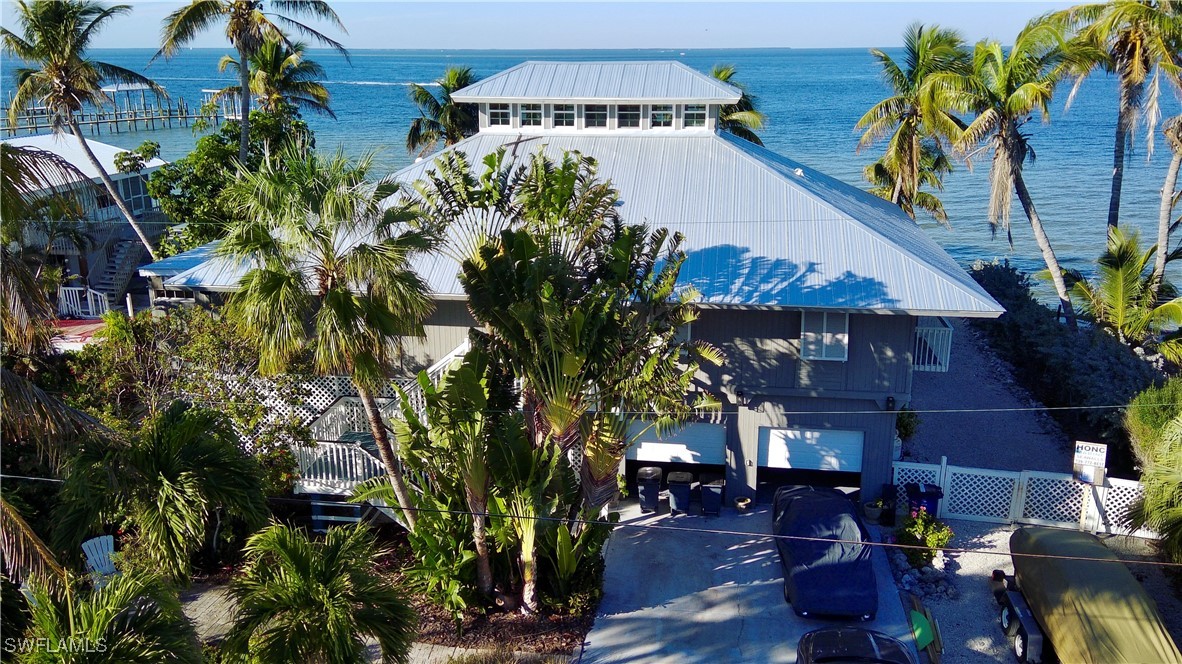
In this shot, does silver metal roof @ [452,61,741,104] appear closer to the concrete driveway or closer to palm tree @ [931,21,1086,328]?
palm tree @ [931,21,1086,328]

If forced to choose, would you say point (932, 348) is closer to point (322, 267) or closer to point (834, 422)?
point (834, 422)

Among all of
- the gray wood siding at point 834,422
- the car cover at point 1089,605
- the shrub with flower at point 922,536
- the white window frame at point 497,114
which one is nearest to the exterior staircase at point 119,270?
the white window frame at point 497,114

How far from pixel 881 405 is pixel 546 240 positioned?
7.69m

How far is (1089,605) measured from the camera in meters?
12.2

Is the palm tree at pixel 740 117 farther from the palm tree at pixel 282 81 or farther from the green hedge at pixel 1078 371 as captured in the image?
the palm tree at pixel 282 81

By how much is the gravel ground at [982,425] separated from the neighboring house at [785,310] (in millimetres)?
1614

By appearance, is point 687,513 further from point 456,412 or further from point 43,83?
A: point 43,83

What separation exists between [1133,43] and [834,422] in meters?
14.5

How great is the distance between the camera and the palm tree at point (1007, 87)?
21078mm

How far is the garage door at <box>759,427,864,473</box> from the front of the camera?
57.4 feet

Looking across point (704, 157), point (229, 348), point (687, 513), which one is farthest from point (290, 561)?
point (704, 157)

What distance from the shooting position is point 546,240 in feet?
44.2

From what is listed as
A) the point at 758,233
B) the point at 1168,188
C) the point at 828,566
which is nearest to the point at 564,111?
the point at 758,233

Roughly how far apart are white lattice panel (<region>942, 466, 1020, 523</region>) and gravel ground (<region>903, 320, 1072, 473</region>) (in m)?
1.52
